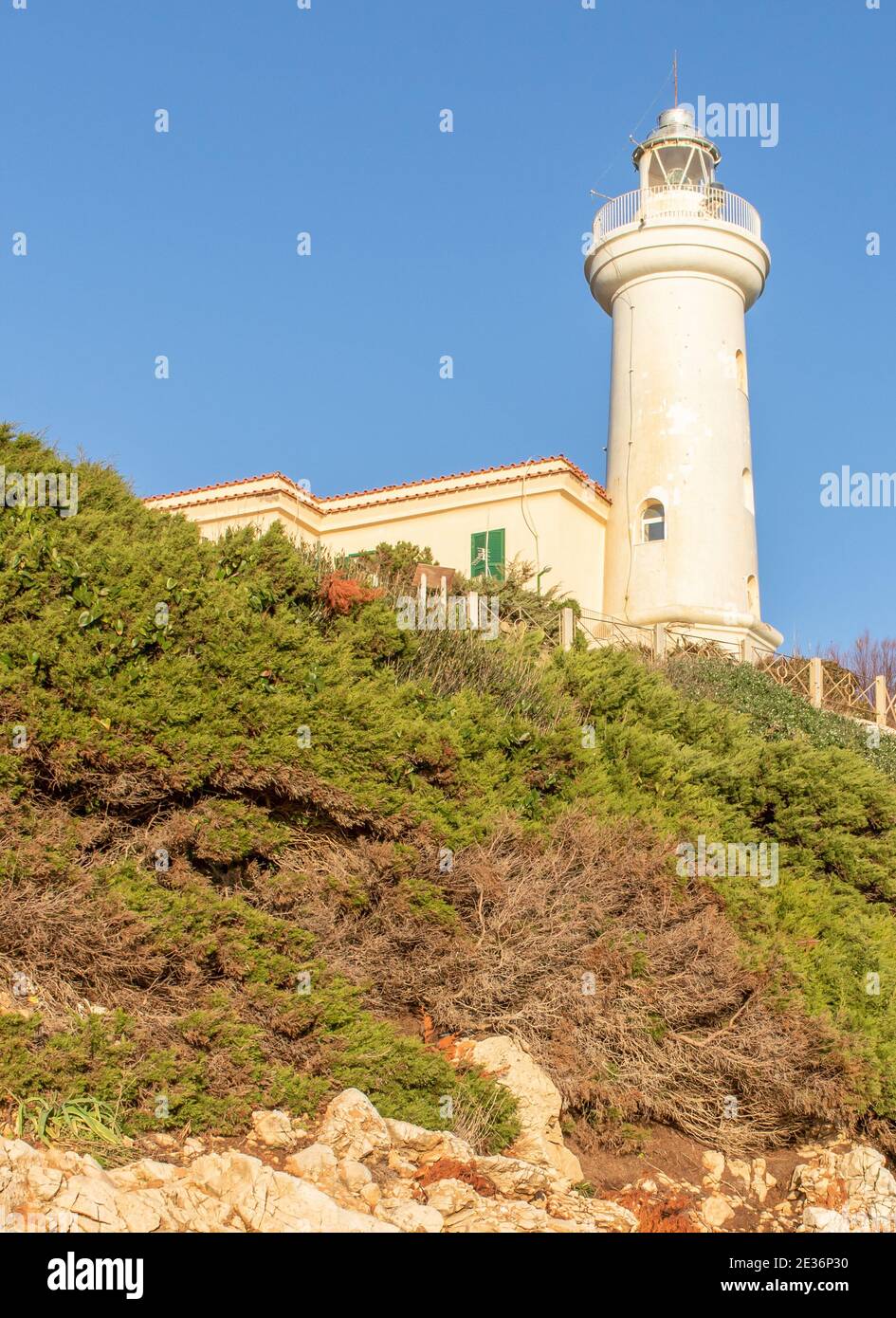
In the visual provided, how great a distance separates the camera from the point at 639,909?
10336 millimetres

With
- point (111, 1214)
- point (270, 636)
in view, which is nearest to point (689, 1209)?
point (111, 1214)

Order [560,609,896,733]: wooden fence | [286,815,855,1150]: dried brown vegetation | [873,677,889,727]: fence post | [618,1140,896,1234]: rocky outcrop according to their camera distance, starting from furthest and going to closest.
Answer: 1. [873,677,889,727]: fence post
2. [560,609,896,733]: wooden fence
3. [286,815,855,1150]: dried brown vegetation
4. [618,1140,896,1234]: rocky outcrop

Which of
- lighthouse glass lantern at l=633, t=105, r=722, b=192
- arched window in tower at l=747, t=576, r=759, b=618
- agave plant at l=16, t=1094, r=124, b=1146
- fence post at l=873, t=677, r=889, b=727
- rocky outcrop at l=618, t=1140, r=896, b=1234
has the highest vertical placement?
lighthouse glass lantern at l=633, t=105, r=722, b=192

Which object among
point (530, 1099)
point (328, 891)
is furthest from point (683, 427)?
point (530, 1099)

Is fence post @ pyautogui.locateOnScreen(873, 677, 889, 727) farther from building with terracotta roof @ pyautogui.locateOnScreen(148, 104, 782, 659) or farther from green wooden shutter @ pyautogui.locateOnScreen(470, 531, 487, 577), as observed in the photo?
green wooden shutter @ pyautogui.locateOnScreen(470, 531, 487, 577)

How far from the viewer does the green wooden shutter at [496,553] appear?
923 inches

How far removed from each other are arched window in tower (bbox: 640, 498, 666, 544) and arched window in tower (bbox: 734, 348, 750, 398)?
3.19m

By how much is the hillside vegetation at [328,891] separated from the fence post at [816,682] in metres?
10.3

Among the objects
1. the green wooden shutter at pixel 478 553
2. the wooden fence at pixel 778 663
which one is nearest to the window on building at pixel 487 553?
the green wooden shutter at pixel 478 553

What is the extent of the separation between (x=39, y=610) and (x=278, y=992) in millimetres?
3037

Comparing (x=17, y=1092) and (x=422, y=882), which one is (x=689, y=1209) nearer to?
(x=422, y=882)

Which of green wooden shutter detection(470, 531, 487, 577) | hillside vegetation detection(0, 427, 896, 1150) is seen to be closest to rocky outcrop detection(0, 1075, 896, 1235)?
hillside vegetation detection(0, 427, 896, 1150)

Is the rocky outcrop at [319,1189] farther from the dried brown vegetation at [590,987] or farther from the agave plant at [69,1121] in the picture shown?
the dried brown vegetation at [590,987]

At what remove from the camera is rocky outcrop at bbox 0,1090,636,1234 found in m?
6.14
